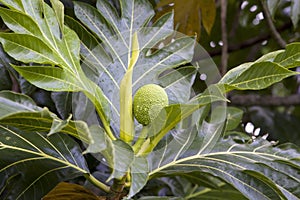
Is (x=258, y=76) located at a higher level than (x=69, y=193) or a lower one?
higher

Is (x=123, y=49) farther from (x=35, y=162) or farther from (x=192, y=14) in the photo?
(x=192, y=14)

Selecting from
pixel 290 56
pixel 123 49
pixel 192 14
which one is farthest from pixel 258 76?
pixel 192 14

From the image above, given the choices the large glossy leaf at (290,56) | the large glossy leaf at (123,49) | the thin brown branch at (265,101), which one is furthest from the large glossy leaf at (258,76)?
the thin brown branch at (265,101)

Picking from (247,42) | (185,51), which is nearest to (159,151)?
(185,51)

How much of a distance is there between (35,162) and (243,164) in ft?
0.93

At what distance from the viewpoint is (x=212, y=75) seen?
1091mm

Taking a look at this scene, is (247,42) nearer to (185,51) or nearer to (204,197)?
(204,197)

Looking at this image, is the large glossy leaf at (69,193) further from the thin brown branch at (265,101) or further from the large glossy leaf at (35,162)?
the thin brown branch at (265,101)

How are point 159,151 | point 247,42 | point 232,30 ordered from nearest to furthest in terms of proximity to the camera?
point 159,151, point 247,42, point 232,30

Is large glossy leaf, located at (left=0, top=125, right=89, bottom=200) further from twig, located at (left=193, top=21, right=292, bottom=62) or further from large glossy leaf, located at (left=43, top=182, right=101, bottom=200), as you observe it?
twig, located at (left=193, top=21, right=292, bottom=62)

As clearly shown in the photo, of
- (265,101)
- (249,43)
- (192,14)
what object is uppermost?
(192,14)

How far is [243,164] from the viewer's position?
0.71 metres

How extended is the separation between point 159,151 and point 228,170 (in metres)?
0.11

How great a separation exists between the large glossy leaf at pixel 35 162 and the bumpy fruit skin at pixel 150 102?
13 cm
